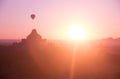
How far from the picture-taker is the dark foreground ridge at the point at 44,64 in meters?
48.1

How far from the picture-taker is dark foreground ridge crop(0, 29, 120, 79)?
4812 cm

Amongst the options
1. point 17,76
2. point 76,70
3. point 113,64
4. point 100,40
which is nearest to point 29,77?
point 17,76

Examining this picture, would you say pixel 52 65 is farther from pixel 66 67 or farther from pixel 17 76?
pixel 17 76

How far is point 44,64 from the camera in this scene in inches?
2008

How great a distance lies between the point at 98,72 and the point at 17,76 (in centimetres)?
1281

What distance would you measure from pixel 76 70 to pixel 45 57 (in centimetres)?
557

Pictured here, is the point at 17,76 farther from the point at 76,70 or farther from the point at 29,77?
the point at 76,70

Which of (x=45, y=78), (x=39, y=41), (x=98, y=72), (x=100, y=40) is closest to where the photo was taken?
(x=45, y=78)

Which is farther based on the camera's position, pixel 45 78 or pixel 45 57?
pixel 45 57

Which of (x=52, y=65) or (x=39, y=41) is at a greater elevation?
(x=39, y=41)

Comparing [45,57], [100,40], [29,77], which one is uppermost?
[100,40]

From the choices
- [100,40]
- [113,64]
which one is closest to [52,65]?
[113,64]

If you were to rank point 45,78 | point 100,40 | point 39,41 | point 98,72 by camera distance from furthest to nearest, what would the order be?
point 100,40
point 39,41
point 98,72
point 45,78

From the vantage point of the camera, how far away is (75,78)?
47.1 meters
